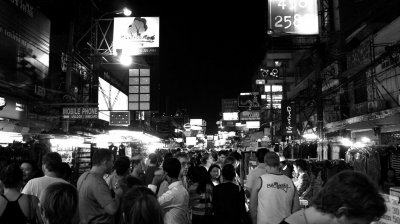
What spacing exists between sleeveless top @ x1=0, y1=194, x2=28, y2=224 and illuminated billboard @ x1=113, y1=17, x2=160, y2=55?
1737cm

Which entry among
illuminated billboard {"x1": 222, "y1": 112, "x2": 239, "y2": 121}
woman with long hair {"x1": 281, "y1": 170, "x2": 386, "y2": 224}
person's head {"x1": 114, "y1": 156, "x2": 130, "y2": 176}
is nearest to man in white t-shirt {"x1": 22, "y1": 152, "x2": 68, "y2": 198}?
person's head {"x1": 114, "y1": 156, "x2": 130, "y2": 176}

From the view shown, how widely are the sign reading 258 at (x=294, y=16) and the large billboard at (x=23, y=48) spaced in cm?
1100

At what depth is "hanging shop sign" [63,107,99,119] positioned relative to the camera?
17703 mm

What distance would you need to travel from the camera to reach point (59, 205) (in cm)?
338

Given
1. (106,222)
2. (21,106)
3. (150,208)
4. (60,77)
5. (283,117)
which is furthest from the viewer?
(283,117)

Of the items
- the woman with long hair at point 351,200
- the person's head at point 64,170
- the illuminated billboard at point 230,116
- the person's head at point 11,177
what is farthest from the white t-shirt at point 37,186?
the illuminated billboard at point 230,116

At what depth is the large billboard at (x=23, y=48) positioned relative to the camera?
16391 millimetres

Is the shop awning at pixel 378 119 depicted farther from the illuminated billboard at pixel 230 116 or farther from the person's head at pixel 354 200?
the illuminated billboard at pixel 230 116

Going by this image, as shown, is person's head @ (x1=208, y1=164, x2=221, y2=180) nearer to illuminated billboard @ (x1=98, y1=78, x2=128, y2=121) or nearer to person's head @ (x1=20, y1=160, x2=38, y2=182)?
person's head @ (x1=20, y1=160, x2=38, y2=182)

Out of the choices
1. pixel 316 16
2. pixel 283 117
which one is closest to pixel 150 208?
pixel 316 16

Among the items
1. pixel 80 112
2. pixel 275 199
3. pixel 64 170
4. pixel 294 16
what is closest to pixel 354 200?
pixel 275 199

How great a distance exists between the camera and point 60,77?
73.5 ft

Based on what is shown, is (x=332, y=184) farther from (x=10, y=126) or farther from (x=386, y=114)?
(x=10, y=126)

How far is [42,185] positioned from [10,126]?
11726mm
